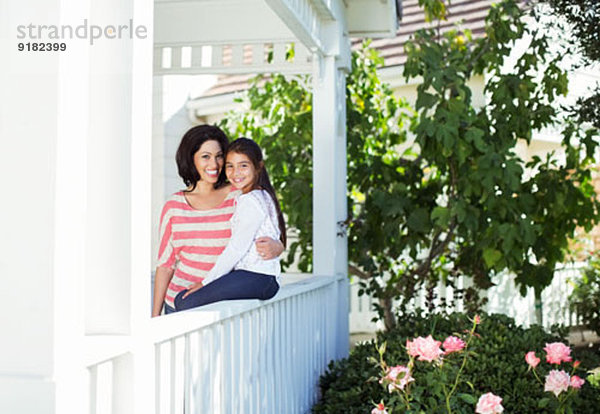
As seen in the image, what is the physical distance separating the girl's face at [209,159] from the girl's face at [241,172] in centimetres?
25

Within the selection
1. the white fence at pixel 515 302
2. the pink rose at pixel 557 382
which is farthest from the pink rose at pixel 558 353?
the white fence at pixel 515 302

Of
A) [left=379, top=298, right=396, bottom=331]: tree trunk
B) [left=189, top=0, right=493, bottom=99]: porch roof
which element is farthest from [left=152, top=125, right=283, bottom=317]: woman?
[left=189, top=0, right=493, bottom=99]: porch roof

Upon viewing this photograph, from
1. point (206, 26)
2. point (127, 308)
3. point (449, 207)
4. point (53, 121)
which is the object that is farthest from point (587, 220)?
point (53, 121)

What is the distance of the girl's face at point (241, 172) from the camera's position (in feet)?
13.4

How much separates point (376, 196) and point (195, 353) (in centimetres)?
405

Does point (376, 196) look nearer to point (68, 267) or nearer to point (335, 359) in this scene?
point (335, 359)

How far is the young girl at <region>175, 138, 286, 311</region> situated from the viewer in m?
3.91

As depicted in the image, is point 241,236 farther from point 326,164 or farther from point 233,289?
point 326,164

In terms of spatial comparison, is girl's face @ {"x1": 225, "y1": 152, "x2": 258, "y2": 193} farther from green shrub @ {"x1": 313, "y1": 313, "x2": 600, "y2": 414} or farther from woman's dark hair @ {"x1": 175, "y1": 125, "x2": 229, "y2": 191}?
green shrub @ {"x1": 313, "y1": 313, "x2": 600, "y2": 414}

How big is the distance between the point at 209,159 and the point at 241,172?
34cm

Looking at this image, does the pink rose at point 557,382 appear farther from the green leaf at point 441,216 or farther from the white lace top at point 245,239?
the green leaf at point 441,216

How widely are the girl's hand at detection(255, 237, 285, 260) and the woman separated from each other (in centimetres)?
42

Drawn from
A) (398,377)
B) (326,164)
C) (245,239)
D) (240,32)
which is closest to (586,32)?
(326,164)

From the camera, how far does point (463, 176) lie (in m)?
6.71
